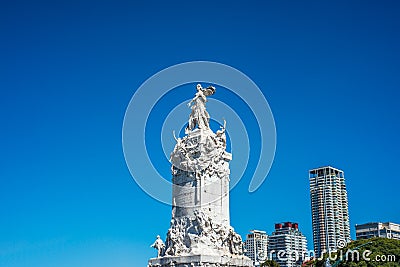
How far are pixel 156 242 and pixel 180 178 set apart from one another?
164 inches

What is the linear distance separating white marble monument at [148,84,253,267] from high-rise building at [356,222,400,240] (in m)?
79.4

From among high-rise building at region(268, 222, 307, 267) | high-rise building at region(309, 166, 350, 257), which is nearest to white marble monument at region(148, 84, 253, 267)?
high-rise building at region(309, 166, 350, 257)

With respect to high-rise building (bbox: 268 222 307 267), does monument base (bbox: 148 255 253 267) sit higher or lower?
lower

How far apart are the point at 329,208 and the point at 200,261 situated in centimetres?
8786

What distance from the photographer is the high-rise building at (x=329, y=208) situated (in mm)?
106875

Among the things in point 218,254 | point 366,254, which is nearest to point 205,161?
point 218,254

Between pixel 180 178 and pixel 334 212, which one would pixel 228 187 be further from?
pixel 334 212

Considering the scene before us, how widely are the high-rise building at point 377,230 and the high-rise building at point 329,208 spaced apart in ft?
9.93

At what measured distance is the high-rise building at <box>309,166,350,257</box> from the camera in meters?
107

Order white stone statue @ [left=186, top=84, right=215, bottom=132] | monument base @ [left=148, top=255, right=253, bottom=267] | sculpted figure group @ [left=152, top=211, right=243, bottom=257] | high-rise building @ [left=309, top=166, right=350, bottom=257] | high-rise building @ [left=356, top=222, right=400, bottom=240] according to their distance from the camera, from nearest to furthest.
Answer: monument base @ [left=148, top=255, right=253, bottom=267] → sculpted figure group @ [left=152, top=211, right=243, bottom=257] → white stone statue @ [left=186, top=84, right=215, bottom=132] → high-rise building @ [left=356, top=222, right=400, bottom=240] → high-rise building @ [left=309, top=166, right=350, bottom=257]

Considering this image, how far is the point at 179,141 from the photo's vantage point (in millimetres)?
32125

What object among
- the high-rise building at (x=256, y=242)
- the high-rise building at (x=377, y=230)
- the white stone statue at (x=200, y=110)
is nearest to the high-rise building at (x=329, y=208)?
the high-rise building at (x=377, y=230)

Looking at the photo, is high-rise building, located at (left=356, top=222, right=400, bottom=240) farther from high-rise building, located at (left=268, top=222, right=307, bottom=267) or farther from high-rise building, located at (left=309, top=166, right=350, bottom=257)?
high-rise building, located at (left=268, top=222, right=307, bottom=267)

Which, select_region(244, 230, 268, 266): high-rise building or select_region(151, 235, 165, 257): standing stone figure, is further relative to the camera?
select_region(244, 230, 268, 266): high-rise building
